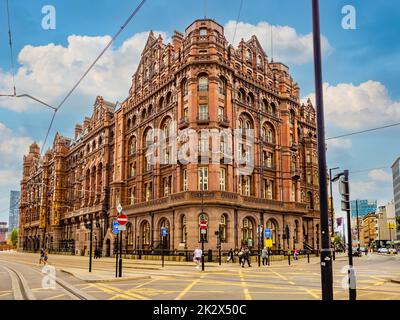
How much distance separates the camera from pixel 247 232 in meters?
47.0

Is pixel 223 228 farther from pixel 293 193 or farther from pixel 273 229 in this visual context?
pixel 293 193

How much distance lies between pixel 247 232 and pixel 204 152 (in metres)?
11.2

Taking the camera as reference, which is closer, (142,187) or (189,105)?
(189,105)

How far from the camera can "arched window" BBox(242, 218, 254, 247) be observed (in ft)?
152

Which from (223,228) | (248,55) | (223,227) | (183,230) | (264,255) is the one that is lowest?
(264,255)

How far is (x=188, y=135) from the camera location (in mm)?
44531

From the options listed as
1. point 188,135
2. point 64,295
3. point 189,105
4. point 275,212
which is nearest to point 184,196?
point 188,135

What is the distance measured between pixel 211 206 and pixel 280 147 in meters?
16.9

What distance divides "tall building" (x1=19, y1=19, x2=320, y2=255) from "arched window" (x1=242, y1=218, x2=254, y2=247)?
0.12 metres

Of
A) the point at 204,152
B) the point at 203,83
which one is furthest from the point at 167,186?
the point at 203,83

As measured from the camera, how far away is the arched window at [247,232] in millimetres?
46406

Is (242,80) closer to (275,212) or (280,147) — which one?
(280,147)

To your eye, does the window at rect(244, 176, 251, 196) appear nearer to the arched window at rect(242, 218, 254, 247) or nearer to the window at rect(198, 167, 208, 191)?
the arched window at rect(242, 218, 254, 247)

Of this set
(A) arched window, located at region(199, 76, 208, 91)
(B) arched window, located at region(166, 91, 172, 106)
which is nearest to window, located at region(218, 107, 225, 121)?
(A) arched window, located at region(199, 76, 208, 91)
